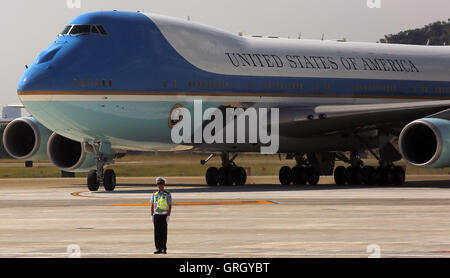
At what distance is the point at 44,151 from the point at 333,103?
1145cm

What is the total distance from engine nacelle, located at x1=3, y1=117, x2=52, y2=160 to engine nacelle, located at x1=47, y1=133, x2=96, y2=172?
0.63 metres

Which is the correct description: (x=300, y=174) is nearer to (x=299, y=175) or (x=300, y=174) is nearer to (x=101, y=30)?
(x=299, y=175)

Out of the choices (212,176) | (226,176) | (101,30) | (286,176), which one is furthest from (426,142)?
(101,30)

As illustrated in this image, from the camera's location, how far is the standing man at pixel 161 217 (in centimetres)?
1399

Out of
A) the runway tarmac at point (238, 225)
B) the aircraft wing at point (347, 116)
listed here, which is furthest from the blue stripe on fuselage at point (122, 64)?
the runway tarmac at point (238, 225)

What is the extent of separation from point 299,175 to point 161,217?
75.2 ft

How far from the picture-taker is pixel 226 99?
32625 mm

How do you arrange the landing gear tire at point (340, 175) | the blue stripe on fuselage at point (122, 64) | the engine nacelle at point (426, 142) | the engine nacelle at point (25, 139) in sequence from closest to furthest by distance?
the blue stripe on fuselage at point (122, 64) < the engine nacelle at point (426, 142) < the engine nacelle at point (25, 139) < the landing gear tire at point (340, 175)

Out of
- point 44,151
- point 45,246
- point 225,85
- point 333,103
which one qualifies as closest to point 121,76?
point 225,85

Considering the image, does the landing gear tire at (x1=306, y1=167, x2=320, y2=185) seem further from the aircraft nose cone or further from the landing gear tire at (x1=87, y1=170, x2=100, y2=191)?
the aircraft nose cone

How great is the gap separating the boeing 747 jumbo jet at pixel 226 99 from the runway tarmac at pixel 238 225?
10.2 feet

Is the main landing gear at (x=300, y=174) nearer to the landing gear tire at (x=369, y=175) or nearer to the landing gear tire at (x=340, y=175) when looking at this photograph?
the landing gear tire at (x=340, y=175)

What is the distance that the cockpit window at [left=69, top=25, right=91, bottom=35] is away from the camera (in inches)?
1166

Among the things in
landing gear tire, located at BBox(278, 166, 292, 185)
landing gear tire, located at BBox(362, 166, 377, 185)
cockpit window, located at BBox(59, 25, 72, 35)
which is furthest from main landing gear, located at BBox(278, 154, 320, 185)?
cockpit window, located at BBox(59, 25, 72, 35)
